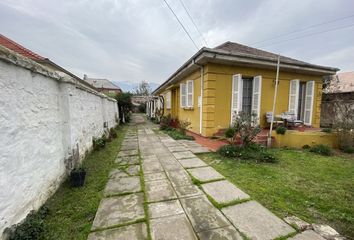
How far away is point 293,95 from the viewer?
25.5 feet

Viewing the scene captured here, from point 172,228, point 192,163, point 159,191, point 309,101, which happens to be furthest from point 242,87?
point 172,228

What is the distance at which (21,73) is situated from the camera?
190 centimetres

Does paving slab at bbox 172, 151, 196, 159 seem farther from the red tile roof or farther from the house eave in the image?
the red tile roof

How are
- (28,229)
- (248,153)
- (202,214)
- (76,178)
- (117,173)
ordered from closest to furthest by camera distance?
1. (28,229)
2. (202,214)
3. (76,178)
4. (117,173)
5. (248,153)

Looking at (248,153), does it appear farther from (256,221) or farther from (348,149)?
(348,149)

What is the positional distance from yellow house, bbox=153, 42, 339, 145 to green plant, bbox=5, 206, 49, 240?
19.0ft

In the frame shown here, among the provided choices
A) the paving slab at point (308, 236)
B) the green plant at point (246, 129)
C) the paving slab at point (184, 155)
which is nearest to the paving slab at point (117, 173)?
the paving slab at point (184, 155)

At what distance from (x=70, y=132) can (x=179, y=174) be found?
232 cm

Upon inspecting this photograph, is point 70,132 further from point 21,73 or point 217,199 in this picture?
point 217,199

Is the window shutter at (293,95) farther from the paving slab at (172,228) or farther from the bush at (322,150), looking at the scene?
the paving slab at (172,228)

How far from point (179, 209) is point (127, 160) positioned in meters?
2.56

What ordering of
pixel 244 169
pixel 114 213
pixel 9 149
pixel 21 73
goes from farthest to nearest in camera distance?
pixel 244 169 → pixel 114 213 → pixel 21 73 → pixel 9 149

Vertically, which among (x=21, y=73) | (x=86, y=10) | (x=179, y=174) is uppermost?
(x=86, y=10)

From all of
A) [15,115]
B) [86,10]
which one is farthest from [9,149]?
[86,10]
